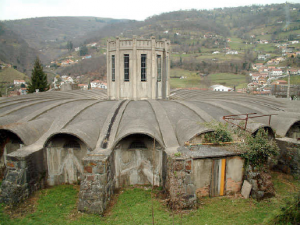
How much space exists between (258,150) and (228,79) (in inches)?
2818

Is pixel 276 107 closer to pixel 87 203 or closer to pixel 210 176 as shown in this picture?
pixel 210 176

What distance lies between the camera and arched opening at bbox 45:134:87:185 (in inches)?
470

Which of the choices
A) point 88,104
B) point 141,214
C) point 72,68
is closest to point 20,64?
point 72,68

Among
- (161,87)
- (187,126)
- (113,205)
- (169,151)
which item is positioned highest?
(161,87)

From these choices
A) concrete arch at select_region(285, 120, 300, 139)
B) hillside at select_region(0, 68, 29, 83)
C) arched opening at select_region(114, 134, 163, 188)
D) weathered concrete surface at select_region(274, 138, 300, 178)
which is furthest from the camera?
hillside at select_region(0, 68, 29, 83)

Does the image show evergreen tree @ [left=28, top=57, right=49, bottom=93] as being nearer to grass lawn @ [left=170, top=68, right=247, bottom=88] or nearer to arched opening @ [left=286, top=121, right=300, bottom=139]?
grass lawn @ [left=170, top=68, right=247, bottom=88]

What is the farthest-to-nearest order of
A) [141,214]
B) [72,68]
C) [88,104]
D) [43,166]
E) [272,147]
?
[72,68]
[88,104]
[43,166]
[272,147]
[141,214]

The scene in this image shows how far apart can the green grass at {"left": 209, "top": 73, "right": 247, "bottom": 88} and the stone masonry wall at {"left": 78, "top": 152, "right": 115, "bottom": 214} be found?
66820 mm

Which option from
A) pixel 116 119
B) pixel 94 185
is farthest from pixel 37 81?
pixel 94 185

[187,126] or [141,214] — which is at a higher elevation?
[187,126]

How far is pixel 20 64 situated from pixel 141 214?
128m

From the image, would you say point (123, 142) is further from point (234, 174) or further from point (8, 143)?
point (8, 143)

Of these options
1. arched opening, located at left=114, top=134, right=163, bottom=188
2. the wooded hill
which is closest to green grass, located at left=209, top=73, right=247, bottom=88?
the wooded hill

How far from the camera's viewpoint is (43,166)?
1178 cm
